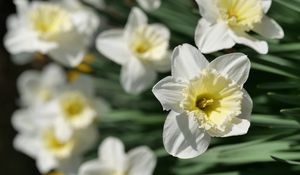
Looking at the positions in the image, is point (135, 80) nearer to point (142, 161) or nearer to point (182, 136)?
point (142, 161)

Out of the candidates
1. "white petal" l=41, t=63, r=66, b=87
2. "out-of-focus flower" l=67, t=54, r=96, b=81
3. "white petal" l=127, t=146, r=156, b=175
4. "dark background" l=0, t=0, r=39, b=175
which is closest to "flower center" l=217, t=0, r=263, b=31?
"white petal" l=127, t=146, r=156, b=175

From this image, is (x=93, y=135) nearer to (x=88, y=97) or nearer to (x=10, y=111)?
(x=88, y=97)

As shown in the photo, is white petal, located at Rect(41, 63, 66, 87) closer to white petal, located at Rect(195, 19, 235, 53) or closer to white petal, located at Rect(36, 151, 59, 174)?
white petal, located at Rect(36, 151, 59, 174)

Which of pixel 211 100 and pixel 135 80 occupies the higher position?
pixel 211 100

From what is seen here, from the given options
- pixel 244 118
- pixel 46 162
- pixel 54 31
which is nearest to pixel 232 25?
pixel 244 118

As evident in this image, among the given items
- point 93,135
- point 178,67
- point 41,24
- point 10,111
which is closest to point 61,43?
point 41,24

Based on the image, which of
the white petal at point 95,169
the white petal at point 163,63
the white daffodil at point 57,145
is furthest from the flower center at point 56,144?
the white petal at point 163,63
